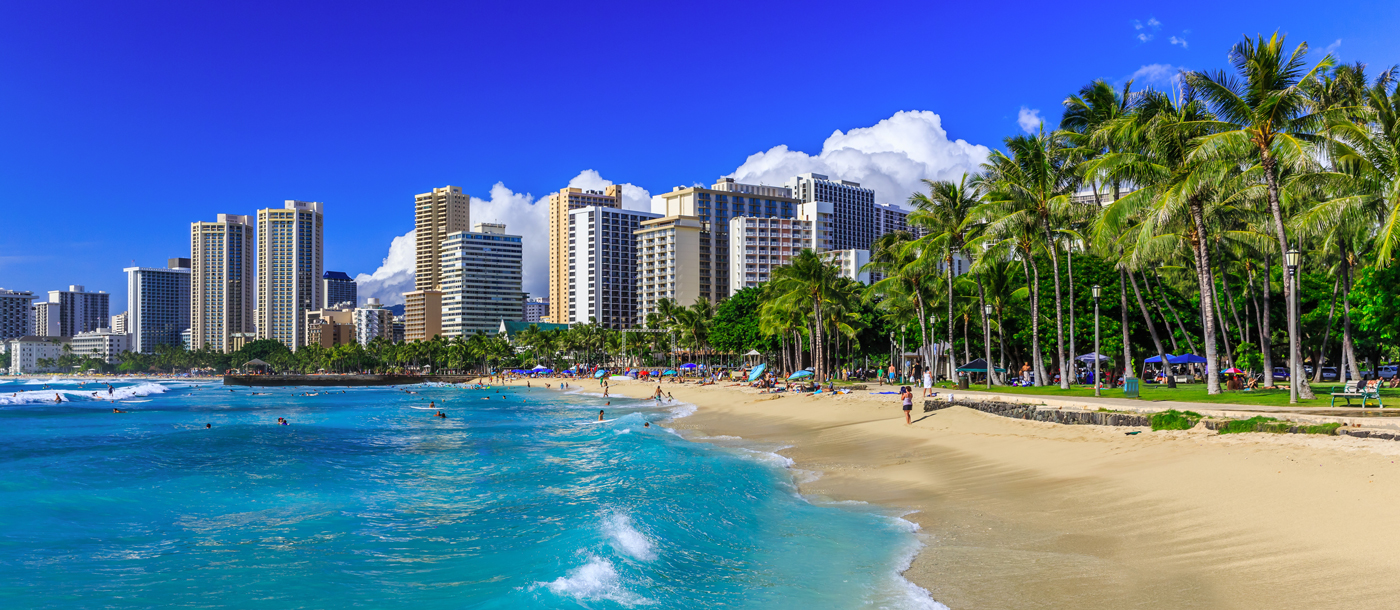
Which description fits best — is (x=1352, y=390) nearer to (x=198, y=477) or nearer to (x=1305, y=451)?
(x=1305, y=451)

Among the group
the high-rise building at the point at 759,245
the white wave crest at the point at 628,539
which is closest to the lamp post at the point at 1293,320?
the white wave crest at the point at 628,539

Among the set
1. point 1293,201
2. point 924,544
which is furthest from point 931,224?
point 924,544

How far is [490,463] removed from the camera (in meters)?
23.7

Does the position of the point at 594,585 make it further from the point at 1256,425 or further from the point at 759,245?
the point at 759,245

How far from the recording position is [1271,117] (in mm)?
21469

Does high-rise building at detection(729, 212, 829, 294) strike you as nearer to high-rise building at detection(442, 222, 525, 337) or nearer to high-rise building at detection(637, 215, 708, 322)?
high-rise building at detection(637, 215, 708, 322)

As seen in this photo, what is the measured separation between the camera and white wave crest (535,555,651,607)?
377 inches

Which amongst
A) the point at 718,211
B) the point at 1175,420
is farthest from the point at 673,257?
the point at 1175,420

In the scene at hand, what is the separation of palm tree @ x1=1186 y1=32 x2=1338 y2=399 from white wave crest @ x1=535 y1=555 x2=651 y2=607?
19492 mm

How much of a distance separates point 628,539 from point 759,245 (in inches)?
5226

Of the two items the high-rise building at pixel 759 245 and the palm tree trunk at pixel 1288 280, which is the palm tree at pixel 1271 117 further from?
the high-rise building at pixel 759 245

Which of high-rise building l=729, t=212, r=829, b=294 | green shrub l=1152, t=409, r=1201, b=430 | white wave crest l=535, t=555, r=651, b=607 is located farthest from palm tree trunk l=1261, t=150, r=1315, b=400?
high-rise building l=729, t=212, r=829, b=294

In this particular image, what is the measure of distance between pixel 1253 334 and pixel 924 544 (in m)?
38.0

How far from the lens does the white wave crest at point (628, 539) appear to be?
11508mm
